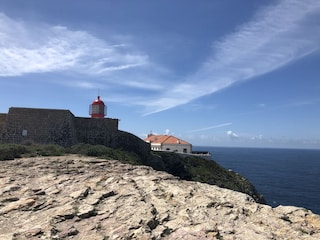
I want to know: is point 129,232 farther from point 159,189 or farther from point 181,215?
point 159,189

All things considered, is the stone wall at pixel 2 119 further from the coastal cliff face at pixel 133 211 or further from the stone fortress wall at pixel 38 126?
the coastal cliff face at pixel 133 211

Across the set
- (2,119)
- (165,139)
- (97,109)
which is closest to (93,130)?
(97,109)

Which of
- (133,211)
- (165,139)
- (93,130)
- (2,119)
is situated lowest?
(133,211)

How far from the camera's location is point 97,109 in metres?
32.5

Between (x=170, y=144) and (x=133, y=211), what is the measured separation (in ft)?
185

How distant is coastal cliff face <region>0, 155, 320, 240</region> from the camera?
7355 mm

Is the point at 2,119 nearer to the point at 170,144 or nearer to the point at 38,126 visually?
the point at 38,126

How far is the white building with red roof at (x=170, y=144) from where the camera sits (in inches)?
2515

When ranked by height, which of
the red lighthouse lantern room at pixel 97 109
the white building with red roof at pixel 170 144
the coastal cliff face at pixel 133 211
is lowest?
the coastal cliff face at pixel 133 211

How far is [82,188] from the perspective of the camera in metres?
10.3

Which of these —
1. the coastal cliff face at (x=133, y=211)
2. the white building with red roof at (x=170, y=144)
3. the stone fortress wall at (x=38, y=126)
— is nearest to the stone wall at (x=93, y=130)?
the stone fortress wall at (x=38, y=126)

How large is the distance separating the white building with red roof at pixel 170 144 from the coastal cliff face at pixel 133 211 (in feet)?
171

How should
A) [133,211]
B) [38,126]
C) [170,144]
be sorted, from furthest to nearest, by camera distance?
1. [170,144]
2. [38,126]
3. [133,211]

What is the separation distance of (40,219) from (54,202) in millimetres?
1120
